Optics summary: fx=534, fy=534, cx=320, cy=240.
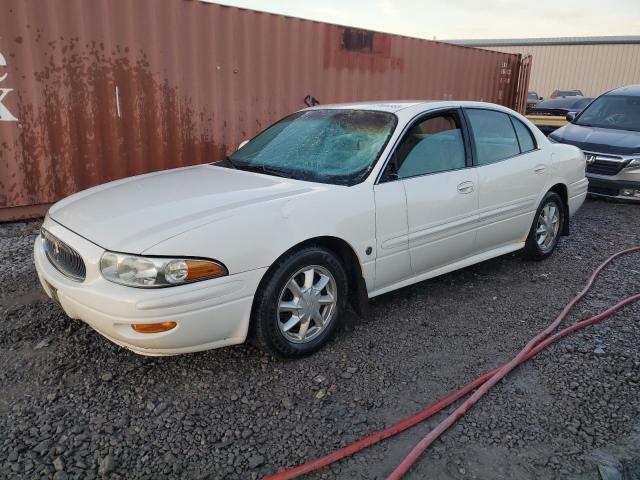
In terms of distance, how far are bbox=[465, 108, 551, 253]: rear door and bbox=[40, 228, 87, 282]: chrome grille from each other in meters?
2.77

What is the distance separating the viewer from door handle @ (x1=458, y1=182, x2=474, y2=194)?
3.84m

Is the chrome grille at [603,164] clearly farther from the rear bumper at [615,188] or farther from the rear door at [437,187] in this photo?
the rear door at [437,187]

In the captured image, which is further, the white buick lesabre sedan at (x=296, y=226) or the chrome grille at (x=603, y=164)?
the chrome grille at (x=603, y=164)

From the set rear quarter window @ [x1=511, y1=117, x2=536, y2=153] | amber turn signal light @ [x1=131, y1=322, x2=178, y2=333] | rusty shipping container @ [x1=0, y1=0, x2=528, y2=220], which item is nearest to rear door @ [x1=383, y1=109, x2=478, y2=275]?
rear quarter window @ [x1=511, y1=117, x2=536, y2=153]

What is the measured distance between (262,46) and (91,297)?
507 centimetres

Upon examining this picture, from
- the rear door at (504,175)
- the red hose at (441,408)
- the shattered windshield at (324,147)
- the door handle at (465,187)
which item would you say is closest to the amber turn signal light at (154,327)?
the red hose at (441,408)

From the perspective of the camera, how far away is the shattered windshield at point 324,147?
3461 mm

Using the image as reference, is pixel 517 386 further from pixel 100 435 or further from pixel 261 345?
pixel 100 435

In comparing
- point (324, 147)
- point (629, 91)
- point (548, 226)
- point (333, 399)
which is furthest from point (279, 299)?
point (629, 91)

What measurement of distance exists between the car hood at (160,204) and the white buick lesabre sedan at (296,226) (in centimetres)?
1

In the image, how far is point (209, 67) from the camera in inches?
256

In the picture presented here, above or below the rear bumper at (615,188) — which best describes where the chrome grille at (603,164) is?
above

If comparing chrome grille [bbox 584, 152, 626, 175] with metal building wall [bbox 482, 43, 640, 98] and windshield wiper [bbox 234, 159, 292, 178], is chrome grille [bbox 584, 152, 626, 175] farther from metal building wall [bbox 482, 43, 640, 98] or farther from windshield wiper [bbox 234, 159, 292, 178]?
metal building wall [bbox 482, 43, 640, 98]

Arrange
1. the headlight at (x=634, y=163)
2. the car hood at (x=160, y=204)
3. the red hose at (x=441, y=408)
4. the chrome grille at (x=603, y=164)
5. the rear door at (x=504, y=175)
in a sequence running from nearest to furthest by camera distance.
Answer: the red hose at (x=441, y=408), the car hood at (x=160, y=204), the rear door at (x=504, y=175), the headlight at (x=634, y=163), the chrome grille at (x=603, y=164)
